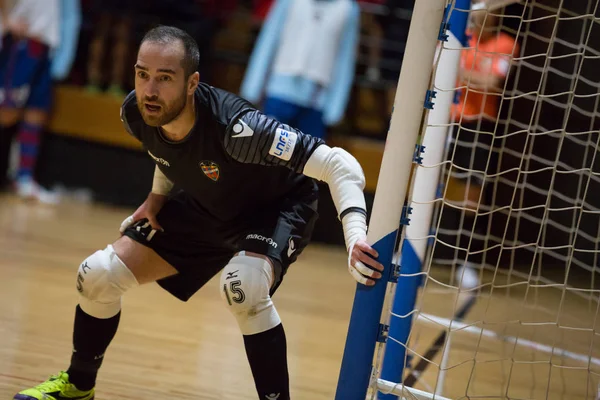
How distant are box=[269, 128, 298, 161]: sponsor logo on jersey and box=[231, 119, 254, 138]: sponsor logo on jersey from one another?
0.07 meters

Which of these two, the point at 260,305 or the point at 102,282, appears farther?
the point at 102,282

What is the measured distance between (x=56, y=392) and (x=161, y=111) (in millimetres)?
929

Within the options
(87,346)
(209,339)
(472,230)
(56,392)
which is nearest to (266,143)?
(472,230)

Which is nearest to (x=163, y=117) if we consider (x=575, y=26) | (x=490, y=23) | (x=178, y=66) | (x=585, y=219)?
(x=178, y=66)

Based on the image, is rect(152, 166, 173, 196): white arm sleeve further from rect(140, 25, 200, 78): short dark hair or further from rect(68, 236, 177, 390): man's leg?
rect(140, 25, 200, 78): short dark hair

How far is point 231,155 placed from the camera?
226 cm

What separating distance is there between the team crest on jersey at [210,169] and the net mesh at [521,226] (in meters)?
0.74

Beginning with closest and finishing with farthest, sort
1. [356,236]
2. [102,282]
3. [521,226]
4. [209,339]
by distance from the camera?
[356,236] < [102,282] < [209,339] < [521,226]

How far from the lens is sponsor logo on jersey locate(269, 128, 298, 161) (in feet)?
7.19

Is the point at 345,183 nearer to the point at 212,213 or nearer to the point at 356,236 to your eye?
the point at 356,236

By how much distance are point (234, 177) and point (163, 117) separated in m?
0.30

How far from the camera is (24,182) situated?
6.19 metres

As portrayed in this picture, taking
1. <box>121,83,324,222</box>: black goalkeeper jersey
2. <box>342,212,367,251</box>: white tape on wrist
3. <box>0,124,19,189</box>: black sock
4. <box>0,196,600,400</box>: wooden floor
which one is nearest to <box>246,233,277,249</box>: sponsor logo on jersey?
<box>121,83,324,222</box>: black goalkeeper jersey

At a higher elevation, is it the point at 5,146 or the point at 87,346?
the point at 5,146
